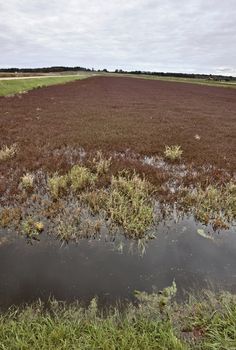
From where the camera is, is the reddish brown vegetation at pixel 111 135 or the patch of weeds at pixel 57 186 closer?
the patch of weeds at pixel 57 186

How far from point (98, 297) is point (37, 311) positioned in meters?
0.97

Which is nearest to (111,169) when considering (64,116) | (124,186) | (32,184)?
(124,186)

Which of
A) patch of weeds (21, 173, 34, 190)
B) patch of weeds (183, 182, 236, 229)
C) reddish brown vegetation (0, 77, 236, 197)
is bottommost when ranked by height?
reddish brown vegetation (0, 77, 236, 197)

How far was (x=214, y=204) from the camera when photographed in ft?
26.2

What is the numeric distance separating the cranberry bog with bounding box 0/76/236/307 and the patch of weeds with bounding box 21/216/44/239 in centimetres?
2

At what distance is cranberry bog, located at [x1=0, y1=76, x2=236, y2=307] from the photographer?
5078 millimetres

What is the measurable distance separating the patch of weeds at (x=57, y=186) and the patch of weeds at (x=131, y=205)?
1437 millimetres

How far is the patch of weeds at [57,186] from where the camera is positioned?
816 centimetres

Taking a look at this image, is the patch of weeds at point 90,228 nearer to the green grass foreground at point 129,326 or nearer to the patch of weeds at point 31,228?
the patch of weeds at point 31,228

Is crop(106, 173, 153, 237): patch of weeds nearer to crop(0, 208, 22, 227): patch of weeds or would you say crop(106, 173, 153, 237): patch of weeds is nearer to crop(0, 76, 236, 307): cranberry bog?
crop(0, 76, 236, 307): cranberry bog

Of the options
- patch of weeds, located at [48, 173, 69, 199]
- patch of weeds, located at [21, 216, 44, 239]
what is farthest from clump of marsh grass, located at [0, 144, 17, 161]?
patch of weeds, located at [21, 216, 44, 239]

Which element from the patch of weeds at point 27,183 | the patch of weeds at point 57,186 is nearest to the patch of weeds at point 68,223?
the patch of weeds at point 57,186

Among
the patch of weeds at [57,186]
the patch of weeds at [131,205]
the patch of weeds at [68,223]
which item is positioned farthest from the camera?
the patch of weeds at [57,186]

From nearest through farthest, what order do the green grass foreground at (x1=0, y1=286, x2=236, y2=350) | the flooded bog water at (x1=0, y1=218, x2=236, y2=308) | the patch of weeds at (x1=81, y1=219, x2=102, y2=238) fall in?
the green grass foreground at (x1=0, y1=286, x2=236, y2=350) → the flooded bog water at (x1=0, y1=218, x2=236, y2=308) → the patch of weeds at (x1=81, y1=219, x2=102, y2=238)
